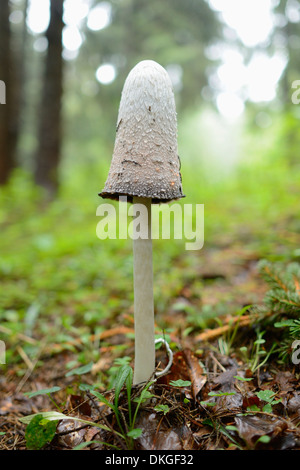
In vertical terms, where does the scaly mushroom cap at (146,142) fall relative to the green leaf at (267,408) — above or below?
above

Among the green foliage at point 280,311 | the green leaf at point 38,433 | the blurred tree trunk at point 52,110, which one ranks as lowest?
the green leaf at point 38,433

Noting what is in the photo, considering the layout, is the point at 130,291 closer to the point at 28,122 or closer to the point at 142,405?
the point at 142,405

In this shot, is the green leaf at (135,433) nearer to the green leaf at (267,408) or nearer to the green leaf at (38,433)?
the green leaf at (38,433)

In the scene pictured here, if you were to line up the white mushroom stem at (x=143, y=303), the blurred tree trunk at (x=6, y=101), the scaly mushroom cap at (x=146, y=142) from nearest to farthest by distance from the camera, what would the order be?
the scaly mushroom cap at (x=146, y=142) → the white mushroom stem at (x=143, y=303) → the blurred tree trunk at (x=6, y=101)

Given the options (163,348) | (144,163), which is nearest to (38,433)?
(163,348)

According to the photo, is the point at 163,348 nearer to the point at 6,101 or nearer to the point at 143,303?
the point at 143,303

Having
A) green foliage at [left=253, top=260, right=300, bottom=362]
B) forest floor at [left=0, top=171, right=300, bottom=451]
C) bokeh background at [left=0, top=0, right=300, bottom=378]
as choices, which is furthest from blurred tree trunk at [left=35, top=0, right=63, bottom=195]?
green foliage at [left=253, top=260, right=300, bottom=362]

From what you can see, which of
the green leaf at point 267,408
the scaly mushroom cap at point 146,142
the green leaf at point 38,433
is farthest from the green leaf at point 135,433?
the scaly mushroom cap at point 146,142
